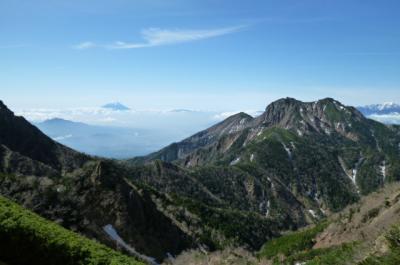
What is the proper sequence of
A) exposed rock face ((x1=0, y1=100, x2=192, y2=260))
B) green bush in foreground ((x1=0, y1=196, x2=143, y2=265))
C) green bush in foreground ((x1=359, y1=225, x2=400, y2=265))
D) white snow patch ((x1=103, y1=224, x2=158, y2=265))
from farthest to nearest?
1. white snow patch ((x1=103, y1=224, x2=158, y2=265))
2. exposed rock face ((x1=0, y1=100, x2=192, y2=260))
3. green bush in foreground ((x1=0, y1=196, x2=143, y2=265))
4. green bush in foreground ((x1=359, y1=225, x2=400, y2=265))

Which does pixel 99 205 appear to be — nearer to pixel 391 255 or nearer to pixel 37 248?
pixel 37 248

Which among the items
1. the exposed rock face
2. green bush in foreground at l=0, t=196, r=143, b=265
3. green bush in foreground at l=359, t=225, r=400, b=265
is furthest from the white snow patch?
green bush in foreground at l=359, t=225, r=400, b=265

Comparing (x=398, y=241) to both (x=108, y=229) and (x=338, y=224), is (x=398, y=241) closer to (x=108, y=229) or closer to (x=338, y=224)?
(x=108, y=229)

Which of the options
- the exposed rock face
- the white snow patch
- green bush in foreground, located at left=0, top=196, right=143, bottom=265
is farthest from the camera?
the white snow patch

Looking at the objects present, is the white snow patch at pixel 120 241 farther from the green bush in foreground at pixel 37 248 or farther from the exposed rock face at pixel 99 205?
the green bush in foreground at pixel 37 248

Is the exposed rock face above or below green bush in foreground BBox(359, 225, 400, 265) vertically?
below

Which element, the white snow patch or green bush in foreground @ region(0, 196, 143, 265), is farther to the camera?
the white snow patch

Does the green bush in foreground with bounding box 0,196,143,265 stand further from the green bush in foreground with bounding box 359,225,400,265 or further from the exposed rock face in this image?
the exposed rock face

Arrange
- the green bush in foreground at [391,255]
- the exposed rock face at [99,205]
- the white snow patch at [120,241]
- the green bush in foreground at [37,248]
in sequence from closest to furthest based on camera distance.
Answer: the green bush in foreground at [391,255] < the green bush in foreground at [37,248] < the exposed rock face at [99,205] < the white snow patch at [120,241]

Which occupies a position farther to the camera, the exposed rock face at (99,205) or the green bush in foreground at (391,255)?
the exposed rock face at (99,205)

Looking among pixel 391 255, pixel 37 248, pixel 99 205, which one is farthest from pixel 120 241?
pixel 391 255

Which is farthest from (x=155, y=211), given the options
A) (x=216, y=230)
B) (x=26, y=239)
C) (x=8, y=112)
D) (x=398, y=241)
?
(x=8, y=112)

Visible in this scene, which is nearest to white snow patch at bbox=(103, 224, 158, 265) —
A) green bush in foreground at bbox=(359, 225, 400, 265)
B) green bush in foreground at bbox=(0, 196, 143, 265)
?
green bush in foreground at bbox=(0, 196, 143, 265)

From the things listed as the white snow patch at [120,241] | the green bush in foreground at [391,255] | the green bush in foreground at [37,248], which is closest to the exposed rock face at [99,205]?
the white snow patch at [120,241]
